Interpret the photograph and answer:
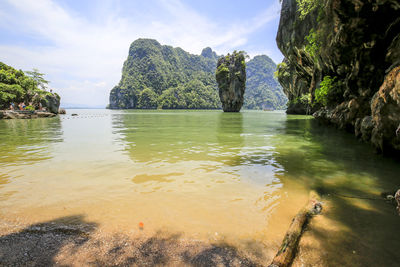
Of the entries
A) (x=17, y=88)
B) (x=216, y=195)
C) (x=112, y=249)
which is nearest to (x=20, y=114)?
(x=17, y=88)

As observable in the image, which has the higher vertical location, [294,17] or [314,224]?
[294,17]

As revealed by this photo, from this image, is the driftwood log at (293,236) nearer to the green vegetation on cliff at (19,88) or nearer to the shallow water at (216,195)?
the shallow water at (216,195)

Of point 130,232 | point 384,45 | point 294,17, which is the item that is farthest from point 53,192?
point 294,17

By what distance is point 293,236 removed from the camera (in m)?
2.48

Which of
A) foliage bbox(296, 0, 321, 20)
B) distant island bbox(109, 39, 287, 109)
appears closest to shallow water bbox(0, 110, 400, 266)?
foliage bbox(296, 0, 321, 20)

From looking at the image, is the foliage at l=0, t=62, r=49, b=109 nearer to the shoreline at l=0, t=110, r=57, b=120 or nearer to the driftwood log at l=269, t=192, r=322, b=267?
the shoreline at l=0, t=110, r=57, b=120

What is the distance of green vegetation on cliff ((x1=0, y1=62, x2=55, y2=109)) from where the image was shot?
3912 centimetres

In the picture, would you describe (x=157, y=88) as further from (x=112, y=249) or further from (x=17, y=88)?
(x=112, y=249)

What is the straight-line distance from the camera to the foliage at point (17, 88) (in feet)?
128

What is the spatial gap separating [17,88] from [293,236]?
54.7 metres

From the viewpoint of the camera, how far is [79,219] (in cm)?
317

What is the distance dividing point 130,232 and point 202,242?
106 centimetres

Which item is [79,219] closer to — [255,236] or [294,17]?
[255,236]

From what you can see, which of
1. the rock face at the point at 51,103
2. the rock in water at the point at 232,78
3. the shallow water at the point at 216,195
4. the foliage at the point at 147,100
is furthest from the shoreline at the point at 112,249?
the foliage at the point at 147,100
